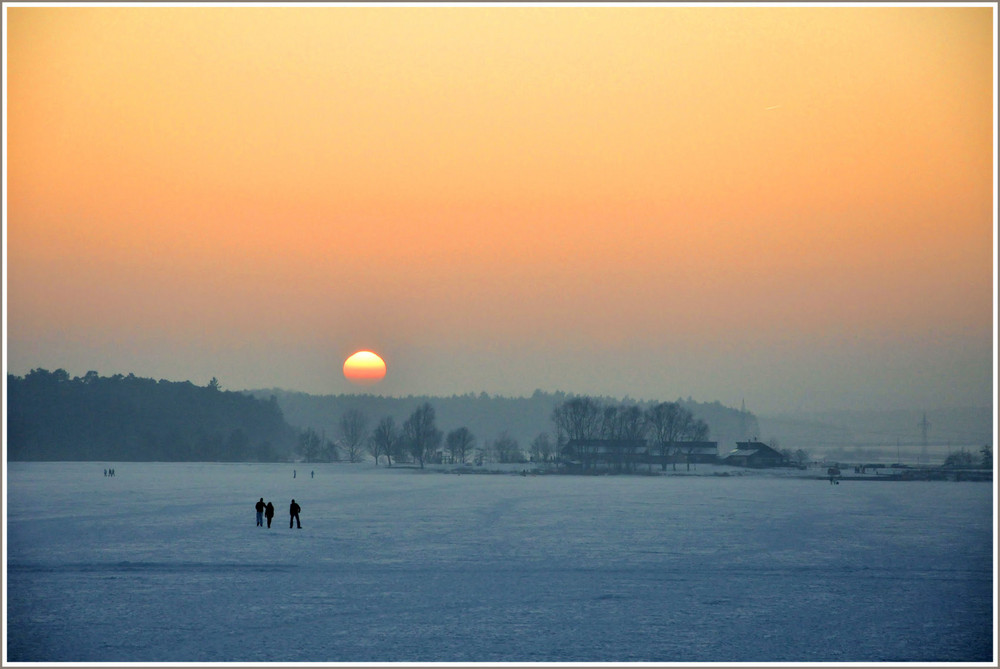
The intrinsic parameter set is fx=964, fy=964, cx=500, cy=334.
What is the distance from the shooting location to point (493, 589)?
17.2 m

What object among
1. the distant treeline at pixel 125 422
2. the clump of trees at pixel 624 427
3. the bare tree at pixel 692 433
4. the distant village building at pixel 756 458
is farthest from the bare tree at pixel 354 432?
the distant village building at pixel 756 458

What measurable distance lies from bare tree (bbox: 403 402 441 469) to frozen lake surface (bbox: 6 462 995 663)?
4045 inches

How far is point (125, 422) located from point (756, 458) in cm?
8863

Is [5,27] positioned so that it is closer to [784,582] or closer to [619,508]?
[784,582]

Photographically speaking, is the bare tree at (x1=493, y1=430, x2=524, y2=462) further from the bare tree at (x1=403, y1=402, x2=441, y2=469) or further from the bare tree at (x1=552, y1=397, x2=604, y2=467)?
the bare tree at (x1=552, y1=397, x2=604, y2=467)

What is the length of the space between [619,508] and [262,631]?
24843 millimetres

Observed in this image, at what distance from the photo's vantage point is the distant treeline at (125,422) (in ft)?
429

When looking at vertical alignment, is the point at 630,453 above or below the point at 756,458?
above

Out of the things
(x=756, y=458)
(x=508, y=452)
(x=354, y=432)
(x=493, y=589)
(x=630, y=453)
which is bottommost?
(x=493, y=589)

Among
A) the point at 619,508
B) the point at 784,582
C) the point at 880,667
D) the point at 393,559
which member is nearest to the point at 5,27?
the point at 393,559

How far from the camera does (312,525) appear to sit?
1115 inches

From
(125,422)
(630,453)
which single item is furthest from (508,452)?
(125,422)

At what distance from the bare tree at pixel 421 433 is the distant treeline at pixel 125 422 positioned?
19.3m

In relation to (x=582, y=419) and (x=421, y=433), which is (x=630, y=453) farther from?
(x=421, y=433)
